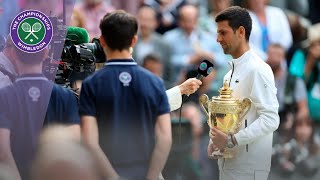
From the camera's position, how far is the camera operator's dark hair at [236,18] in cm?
329

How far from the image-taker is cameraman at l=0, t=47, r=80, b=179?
9.43ft

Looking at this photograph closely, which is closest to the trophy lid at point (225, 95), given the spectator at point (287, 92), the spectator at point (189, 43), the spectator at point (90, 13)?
the spectator at point (189, 43)

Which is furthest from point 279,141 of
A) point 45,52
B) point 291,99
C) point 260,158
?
point 45,52

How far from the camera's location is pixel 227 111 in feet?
10.6

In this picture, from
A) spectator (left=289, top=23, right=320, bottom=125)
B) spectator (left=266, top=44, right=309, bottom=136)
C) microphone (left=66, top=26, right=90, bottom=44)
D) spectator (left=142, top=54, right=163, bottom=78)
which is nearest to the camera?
microphone (left=66, top=26, right=90, bottom=44)

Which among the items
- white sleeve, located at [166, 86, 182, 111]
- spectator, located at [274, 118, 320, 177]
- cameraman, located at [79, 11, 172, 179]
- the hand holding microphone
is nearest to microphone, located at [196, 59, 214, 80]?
the hand holding microphone

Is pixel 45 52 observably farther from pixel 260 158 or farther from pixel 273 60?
pixel 273 60

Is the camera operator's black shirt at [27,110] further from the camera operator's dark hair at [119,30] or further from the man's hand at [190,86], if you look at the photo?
the man's hand at [190,86]

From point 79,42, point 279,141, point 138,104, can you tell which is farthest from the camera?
point 279,141

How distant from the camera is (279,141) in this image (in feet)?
13.9

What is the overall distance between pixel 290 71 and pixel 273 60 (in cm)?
35

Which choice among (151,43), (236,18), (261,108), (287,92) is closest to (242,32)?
(236,18)

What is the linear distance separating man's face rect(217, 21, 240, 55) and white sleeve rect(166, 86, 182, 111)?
256mm

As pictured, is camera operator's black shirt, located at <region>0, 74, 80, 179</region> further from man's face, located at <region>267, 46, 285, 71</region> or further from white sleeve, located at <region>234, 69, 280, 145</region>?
man's face, located at <region>267, 46, 285, 71</region>
